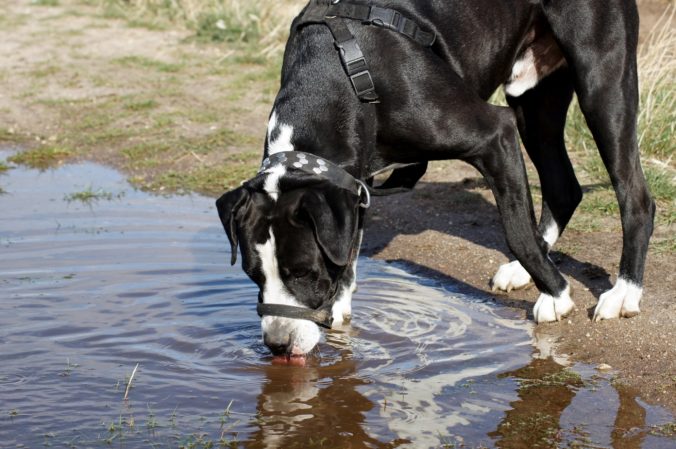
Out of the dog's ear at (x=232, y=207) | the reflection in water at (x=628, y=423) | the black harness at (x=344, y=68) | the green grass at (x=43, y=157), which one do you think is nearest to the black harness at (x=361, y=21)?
the black harness at (x=344, y=68)

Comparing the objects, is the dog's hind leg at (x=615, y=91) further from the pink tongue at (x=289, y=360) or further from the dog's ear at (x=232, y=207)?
the dog's ear at (x=232, y=207)

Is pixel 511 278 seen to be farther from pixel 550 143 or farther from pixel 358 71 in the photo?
pixel 358 71

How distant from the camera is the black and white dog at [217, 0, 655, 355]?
3965 millimetres

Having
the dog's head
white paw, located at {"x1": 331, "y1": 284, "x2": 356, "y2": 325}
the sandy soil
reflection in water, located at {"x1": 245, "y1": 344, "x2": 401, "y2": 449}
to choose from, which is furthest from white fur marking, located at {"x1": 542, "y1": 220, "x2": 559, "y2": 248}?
the dog's head

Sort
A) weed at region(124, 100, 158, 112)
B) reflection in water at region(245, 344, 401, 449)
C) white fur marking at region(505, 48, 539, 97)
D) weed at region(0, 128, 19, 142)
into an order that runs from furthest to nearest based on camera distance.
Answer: weed at region(124, 100, 158, 112), weed at region(0, 128, 19, 142), white fur marking at region(505, 48, 539, 97), reflection in water at region(245, 344, 401, 449)

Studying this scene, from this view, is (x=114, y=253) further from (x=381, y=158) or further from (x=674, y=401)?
(x=674, y=401)

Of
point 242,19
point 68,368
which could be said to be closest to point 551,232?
point 68,368

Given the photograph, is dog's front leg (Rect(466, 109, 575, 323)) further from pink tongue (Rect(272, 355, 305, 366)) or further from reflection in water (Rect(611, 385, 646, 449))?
pink tongue (Rect(272, 355, 305, 366))

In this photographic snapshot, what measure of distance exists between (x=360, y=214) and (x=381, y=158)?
29 centimetres

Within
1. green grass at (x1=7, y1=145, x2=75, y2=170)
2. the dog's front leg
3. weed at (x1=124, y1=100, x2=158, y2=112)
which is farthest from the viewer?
weed at (x1=124, y1=100, x2=158, y2=112)

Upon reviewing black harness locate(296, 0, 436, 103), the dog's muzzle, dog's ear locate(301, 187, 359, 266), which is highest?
black harness locate(296, 0, 436, 103)

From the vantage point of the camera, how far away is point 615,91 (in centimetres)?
477

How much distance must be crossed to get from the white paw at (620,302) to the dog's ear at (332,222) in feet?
4.37

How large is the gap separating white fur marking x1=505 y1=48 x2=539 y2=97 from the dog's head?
4.99 feet
